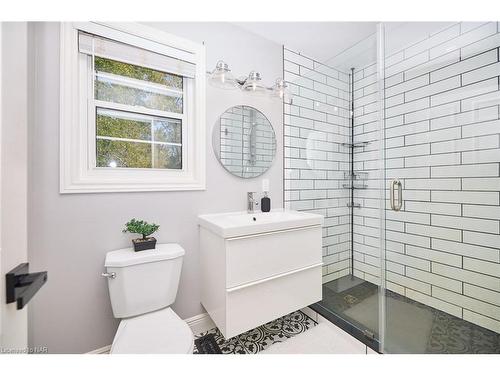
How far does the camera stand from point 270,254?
53.3 inches

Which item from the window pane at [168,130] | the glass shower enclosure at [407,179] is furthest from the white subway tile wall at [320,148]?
the window pane at [168,130]

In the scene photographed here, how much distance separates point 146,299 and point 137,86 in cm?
133

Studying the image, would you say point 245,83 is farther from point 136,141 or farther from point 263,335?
point 263,335

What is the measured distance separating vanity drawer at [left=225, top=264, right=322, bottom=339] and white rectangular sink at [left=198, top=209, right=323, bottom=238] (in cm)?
32

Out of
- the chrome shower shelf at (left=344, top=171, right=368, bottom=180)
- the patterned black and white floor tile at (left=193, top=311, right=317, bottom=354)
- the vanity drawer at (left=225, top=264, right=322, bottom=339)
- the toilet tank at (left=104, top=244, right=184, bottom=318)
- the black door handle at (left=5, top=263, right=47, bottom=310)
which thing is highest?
the chrome shower shelf at (left=344, top=171, right=368, bottom=180)

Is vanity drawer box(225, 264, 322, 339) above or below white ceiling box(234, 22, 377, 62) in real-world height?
below

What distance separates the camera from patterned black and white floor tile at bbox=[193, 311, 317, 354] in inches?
55.7

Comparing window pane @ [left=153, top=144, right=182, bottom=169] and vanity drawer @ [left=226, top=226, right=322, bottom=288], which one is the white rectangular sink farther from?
window pane @ [left=153, top=144, right=182, bottom=169]

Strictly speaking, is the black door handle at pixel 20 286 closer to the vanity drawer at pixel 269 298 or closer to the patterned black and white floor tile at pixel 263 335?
the vanity drawer at pixel 269 298

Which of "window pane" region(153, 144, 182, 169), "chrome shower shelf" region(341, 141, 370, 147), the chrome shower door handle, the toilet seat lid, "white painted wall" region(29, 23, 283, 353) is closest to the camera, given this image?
the toilet seat lid

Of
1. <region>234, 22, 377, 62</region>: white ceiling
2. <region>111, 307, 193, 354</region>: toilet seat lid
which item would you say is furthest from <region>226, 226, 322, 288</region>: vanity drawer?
<region>234, 22, 377, 62</region>: white ceiling

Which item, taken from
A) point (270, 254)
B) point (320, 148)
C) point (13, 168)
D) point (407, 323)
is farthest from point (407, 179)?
point (13, 168)
